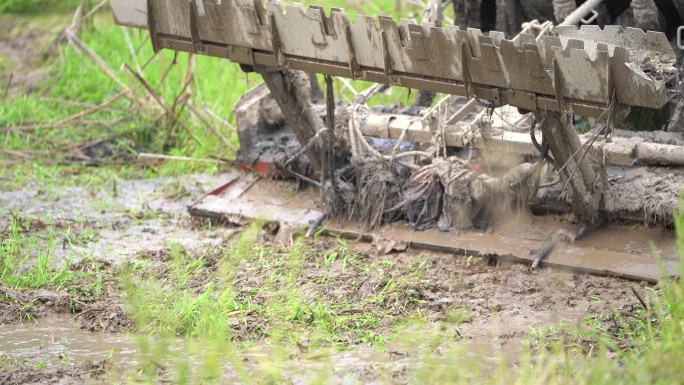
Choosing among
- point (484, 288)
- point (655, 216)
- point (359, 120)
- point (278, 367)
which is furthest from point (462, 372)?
point (359, 120)

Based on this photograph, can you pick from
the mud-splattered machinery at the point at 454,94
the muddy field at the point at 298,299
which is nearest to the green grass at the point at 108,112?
the muddy field at the point at 298,299

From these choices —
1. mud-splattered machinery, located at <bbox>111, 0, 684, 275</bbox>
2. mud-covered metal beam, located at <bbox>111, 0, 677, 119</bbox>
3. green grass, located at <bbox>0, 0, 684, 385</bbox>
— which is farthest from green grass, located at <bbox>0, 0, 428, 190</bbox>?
mud-covered metal beam, located at <bbox>111, 0, 677, 119</bbox>

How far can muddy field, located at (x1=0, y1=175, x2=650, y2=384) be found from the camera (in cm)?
509

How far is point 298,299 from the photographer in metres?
5.70

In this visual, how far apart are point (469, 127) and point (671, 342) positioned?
2398 mm

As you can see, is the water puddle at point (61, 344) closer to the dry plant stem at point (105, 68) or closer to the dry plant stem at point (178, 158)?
the dry plant stem at point (178, 158)

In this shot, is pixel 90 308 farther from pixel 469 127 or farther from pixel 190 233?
pixel 469 127

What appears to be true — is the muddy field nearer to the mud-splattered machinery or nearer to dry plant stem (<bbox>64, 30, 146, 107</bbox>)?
the mud-splattered machinery

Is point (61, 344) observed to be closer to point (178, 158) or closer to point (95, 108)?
point (178, 158)

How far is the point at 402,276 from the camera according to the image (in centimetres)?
599

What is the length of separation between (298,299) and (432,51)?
1465 mm

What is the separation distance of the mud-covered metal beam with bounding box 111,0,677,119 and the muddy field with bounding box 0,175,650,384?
1026 mm

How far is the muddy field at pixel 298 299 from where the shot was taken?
5.09 meters

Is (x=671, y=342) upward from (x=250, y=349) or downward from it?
upward
